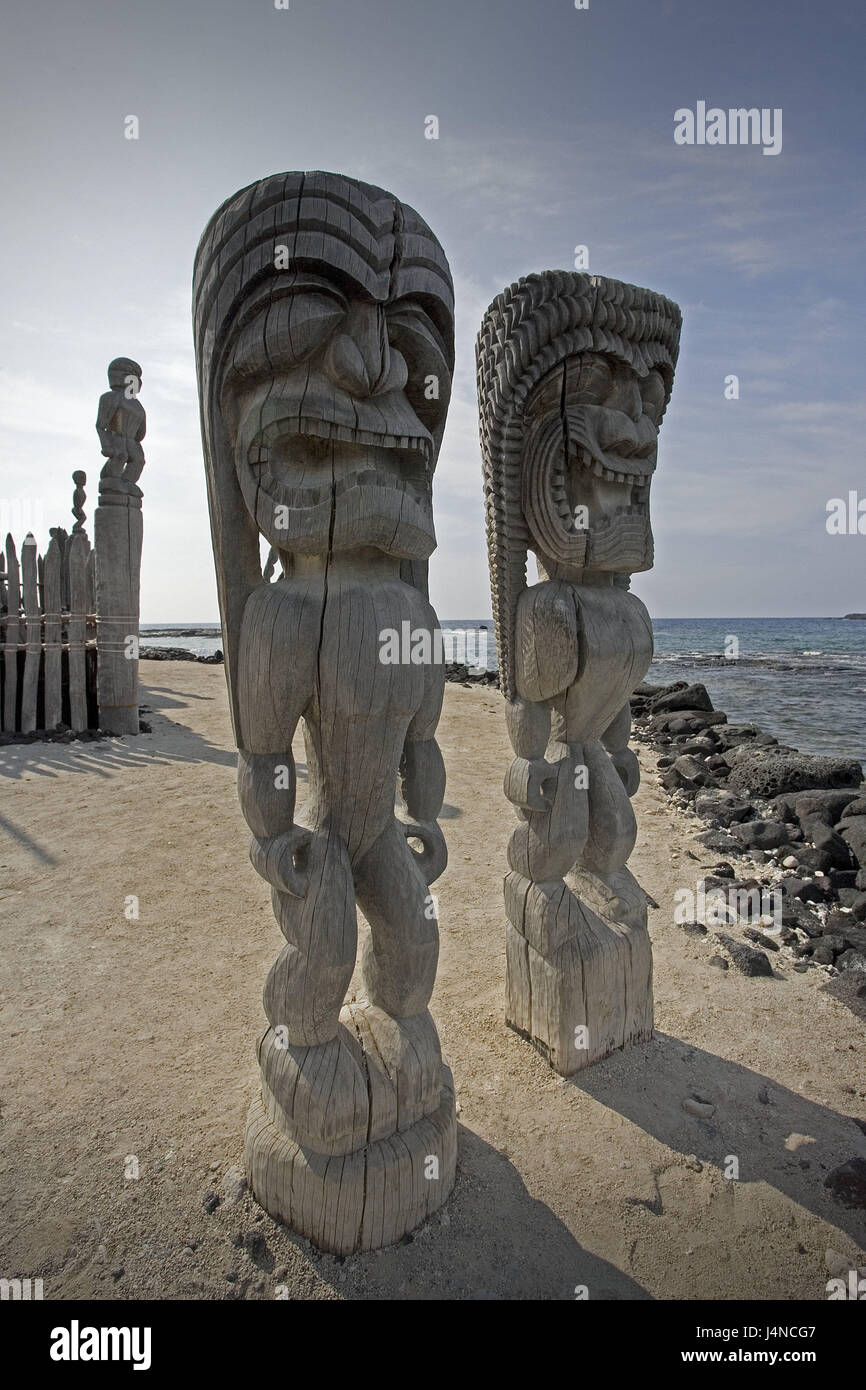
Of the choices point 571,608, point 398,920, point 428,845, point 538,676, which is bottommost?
point 398,920

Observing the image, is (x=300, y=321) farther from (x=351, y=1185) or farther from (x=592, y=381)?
(x=351, y=1185)

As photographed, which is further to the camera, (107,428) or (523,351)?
(107,428)

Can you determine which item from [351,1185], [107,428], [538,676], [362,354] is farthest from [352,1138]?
[107,428]

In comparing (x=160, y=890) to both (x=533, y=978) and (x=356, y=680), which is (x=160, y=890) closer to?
(x=533, y=978)

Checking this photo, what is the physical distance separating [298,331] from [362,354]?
0.58 feet

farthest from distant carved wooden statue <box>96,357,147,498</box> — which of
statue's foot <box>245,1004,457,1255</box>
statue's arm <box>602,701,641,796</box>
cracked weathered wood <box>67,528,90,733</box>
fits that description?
statue's foot <box>245,1004,457,1255</box>

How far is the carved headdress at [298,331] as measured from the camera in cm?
192

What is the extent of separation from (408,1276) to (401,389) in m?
2.52

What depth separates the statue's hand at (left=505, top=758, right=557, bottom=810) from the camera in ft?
9.89

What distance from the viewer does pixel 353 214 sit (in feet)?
6.38

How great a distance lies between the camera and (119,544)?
884cm

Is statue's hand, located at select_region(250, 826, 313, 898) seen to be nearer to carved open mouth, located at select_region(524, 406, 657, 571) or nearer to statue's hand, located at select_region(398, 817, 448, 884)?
statue's hand, located at select_region(398, 817, 448, 884)

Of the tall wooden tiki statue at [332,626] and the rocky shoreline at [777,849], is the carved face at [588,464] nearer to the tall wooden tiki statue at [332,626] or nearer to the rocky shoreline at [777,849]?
the tall wooden tiki statue at [332,626]

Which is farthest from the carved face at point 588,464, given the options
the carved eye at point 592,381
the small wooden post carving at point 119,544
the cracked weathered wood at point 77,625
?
the cracked weathered wood at point 77,625
